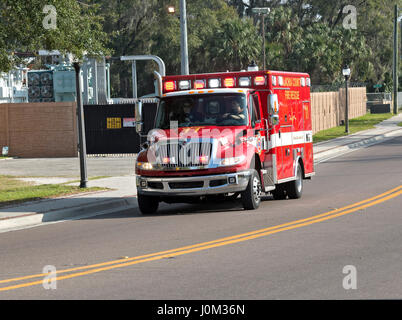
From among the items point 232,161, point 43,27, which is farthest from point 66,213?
Result: point 43,27

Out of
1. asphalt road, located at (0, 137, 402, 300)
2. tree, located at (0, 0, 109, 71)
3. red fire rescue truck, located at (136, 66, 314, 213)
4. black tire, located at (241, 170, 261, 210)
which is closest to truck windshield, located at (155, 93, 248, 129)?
red fire rescue truck, located at (136, 66, 314, 213)

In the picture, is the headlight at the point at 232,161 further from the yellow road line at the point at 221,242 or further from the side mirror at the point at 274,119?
A: the yellow road line at the point at 221,242

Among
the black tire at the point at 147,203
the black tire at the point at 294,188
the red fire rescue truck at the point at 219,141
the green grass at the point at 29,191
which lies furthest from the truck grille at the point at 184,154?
the green grass at the point at 29,191

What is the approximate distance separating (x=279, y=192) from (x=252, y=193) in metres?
2.61

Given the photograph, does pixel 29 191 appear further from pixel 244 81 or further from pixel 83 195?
pixel 244 81

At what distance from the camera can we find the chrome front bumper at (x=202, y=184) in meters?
14.2

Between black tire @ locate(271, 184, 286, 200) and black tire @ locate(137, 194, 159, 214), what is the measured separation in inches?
127

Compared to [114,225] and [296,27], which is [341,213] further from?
[296,27]

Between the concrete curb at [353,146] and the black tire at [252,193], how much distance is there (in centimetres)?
1356

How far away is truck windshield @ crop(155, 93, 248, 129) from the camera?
49.3 ft

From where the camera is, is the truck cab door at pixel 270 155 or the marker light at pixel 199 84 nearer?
the truck cab door at pixel 270 155

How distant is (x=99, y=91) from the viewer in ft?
141

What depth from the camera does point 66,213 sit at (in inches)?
607

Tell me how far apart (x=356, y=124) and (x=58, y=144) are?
2554 cm
